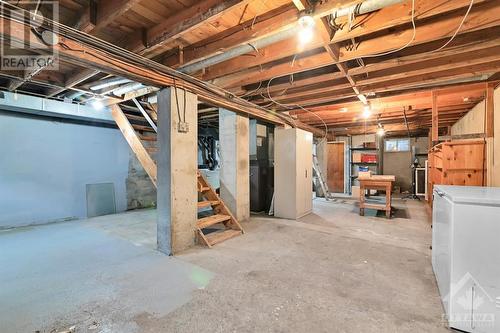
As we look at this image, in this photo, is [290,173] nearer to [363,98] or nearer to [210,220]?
[363,98]

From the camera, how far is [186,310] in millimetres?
1766

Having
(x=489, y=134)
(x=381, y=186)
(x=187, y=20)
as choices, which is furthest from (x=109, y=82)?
(x=489, y=134)

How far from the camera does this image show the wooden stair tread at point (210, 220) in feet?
10.7

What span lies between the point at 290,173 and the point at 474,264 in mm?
3329

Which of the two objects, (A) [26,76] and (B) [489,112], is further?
(B) [489,112]

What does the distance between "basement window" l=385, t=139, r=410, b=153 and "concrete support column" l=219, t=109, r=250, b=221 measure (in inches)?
277

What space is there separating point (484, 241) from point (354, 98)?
3.41 meters

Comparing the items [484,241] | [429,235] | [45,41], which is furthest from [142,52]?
[429,235]

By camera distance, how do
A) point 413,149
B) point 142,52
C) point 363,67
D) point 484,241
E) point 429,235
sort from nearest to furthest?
point 484,241 → point 142,52 → point 363,67 → point 429,235 → point 413,149

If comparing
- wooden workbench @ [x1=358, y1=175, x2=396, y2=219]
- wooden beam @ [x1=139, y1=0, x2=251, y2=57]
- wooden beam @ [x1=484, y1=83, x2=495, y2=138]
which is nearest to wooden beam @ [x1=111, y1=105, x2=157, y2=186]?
wooden beam @ [x1=139, y1=0, x2=251, y2=57]

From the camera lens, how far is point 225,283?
7.09 ft

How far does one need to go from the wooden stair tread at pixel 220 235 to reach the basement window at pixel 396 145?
7889 millimetres

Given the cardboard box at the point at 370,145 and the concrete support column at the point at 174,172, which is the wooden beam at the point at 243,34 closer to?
the concrete support column at the point at 174,172

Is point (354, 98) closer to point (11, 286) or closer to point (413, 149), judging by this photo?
point (11, 286)
